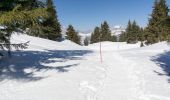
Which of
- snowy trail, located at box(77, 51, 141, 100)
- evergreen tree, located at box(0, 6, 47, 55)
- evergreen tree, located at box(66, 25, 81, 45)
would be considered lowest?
snowy trail, located at box(77, 51, 141, 100)

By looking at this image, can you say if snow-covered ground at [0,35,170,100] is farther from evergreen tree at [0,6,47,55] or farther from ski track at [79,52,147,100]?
evergreen tree at [0,6,47,55]

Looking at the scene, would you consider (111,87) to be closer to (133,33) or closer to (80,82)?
(80,82)

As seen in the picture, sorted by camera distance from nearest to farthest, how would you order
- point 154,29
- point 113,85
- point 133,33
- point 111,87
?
point 111,87
point 113,85
point 154,29
point 133,33

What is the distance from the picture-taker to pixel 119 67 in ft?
65.2

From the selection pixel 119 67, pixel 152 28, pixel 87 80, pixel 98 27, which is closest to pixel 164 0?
pixel 152 28

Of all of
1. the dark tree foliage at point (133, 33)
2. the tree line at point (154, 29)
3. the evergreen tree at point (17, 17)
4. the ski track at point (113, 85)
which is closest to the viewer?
the ski track at point (113, 85)

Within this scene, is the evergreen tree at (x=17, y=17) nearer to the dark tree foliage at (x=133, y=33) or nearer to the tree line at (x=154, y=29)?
the tree line at (x=154, y=29)

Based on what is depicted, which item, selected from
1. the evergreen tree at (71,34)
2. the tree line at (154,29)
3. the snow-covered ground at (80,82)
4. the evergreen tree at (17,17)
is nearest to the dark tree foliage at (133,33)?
the tree line at (154,29)

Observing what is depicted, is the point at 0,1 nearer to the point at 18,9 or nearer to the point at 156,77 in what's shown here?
the point at 18,9

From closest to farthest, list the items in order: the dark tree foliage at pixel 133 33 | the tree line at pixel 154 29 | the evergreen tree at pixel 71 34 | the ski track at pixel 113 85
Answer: the ski track at pixel 113 85
the tree line at pixel 154 29
the evergreen tree at pixel 71 34
the dark tree foliage at pixel 133 33

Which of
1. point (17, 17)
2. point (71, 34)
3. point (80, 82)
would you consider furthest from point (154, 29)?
point (17, 17)

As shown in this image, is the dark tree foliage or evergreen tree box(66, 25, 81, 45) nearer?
evergreen tree box(66, 25, 81, 45)

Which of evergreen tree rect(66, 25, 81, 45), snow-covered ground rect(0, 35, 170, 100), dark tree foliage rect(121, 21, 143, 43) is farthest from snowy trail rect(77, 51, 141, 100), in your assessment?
dark tree foliage rect(121, 21, 143, 43)

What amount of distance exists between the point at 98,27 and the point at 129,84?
9502 cm
